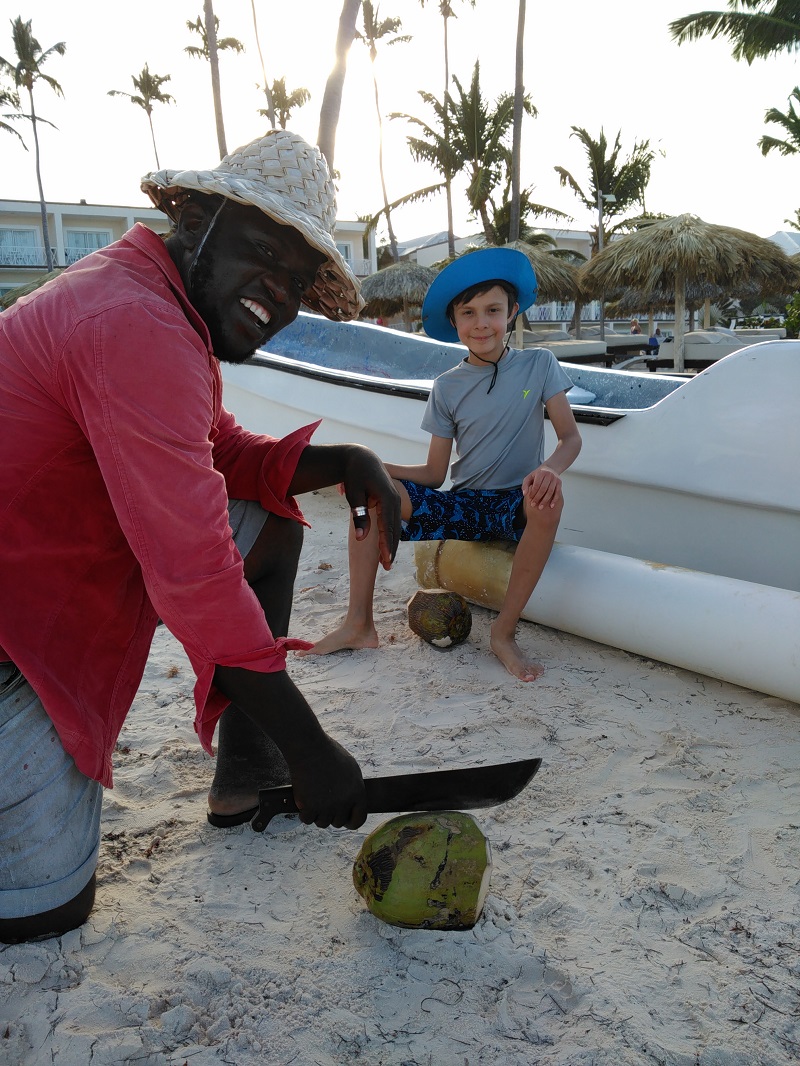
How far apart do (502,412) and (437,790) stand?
1978mm

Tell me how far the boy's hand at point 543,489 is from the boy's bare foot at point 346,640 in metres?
0.84

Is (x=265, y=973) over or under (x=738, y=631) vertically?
under

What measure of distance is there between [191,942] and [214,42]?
50.8 ft

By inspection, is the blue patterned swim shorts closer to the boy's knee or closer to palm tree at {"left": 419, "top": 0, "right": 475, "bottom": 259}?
the boy's knee

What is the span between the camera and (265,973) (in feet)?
4.98

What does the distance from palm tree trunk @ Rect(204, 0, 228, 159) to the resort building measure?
1496 centimetres

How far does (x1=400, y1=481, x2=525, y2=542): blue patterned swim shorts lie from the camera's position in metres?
3.27

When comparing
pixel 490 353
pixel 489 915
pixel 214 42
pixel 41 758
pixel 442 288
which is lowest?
pixel 489 915

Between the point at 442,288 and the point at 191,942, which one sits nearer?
the point at 191,942

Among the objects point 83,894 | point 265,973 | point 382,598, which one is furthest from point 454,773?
point 382,598

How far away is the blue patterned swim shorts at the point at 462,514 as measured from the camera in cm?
327

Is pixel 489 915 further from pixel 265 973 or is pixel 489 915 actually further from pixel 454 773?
pixel 265 973

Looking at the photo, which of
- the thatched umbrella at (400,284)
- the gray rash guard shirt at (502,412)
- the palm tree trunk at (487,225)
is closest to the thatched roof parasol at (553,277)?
the thatched umbrella at (400,284)

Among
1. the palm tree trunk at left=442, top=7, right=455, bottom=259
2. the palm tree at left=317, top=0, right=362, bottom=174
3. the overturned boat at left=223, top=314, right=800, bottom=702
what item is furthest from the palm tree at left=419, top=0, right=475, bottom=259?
the overturned boat at left=223, top=314, right=800, bottom=702
